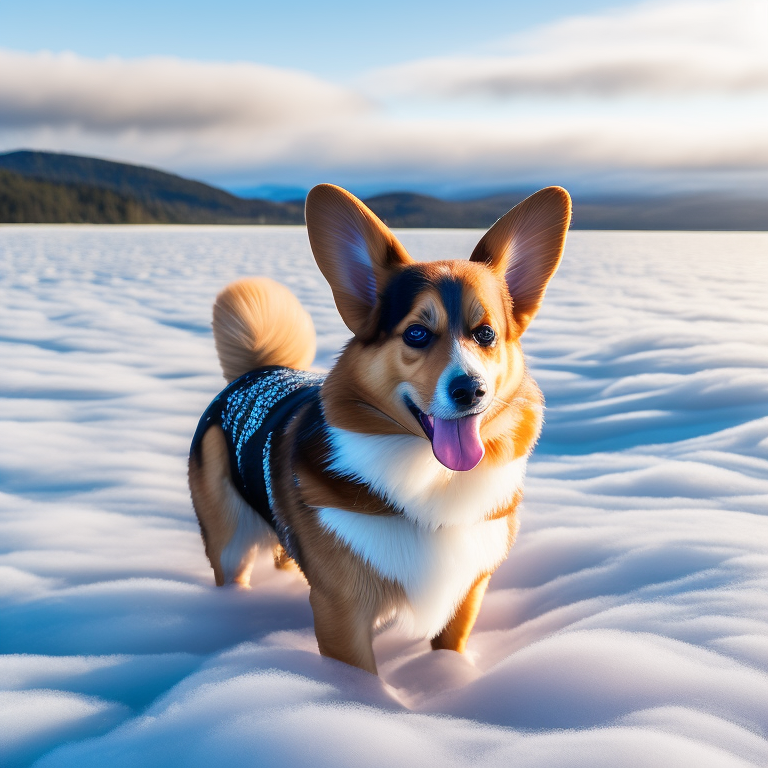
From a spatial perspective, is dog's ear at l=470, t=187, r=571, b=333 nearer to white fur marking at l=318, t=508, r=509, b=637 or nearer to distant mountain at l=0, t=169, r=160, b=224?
white fur marking at l=318, t=508, r=509, b=637

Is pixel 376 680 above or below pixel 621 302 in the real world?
below

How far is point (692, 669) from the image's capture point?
5.97 ft

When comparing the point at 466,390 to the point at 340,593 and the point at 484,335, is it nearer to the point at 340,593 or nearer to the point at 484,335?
the point at 484,335

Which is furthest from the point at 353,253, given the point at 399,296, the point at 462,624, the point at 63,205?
the point at 63,205

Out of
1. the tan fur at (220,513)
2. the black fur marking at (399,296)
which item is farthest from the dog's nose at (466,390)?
the tan fur at (220,513)

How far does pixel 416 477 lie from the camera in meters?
1.94

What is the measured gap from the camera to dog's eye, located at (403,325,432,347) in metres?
1.89

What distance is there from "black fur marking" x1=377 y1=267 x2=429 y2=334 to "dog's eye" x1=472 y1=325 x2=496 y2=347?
0.68ft

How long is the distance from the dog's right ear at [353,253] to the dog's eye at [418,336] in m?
0.20

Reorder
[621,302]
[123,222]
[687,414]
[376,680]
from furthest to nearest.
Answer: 1. [123,222]
2. [621,302]
3. [687,414]
4. [376,680]

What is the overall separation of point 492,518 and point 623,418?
9.86 feet

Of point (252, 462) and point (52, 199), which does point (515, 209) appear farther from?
point (52, 199)

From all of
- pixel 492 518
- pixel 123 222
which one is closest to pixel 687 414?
pixel 492 518

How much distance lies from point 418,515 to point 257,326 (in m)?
1.37
